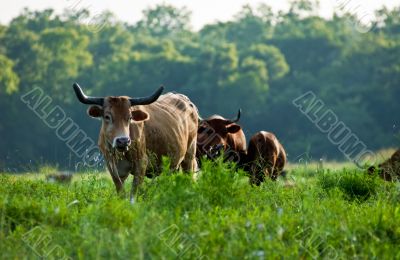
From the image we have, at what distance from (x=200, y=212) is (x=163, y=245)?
3.88ft

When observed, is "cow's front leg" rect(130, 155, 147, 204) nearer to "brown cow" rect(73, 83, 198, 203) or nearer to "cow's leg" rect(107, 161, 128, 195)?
"brown cow" rect(73, 83, 198, 203)

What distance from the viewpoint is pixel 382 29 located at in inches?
3337

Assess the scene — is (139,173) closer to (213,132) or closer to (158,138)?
(158,138)

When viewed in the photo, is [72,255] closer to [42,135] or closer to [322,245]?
[322,245]

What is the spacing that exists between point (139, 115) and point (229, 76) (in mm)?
59365

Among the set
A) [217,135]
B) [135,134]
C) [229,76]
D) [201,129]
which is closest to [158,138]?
[135,134]

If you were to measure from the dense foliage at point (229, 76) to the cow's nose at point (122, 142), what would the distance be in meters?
43.8

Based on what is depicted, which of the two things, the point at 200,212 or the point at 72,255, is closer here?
the point at 72,255

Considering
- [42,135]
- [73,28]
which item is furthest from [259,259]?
[73,28]

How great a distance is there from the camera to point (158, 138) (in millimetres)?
13219

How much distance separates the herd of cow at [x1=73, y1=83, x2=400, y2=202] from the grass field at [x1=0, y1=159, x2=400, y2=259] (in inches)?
73.3

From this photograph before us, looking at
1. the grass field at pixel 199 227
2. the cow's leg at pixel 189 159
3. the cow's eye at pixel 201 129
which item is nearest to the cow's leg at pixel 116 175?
the grass field at pixel 199 227

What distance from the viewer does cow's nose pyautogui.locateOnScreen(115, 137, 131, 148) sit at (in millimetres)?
11392

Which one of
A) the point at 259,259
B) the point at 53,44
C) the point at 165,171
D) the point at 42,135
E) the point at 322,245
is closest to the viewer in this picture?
the point at 259,259
